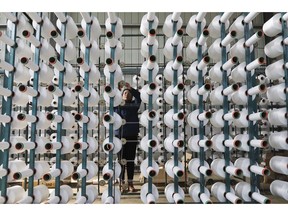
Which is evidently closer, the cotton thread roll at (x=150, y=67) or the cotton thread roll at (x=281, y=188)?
the cotton thread roll at (x=281, y=188)

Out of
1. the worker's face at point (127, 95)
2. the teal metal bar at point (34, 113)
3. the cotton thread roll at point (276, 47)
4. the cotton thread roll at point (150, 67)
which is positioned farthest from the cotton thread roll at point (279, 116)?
the teal metal bar at point (34, 113)

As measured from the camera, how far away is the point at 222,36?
1.63 m

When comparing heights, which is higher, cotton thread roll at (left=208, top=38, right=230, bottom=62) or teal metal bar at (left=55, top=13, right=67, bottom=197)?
cotton thread roll at (left=208, top=38, right=230, bottom=62)

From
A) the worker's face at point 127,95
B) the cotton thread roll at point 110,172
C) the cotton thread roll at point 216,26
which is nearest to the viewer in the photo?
the cotton thread roll at point 110,172

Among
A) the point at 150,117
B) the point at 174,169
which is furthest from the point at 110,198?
the point at 150,117

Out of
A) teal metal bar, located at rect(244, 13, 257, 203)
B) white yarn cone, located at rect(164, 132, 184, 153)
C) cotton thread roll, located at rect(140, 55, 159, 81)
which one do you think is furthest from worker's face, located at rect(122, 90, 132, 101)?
teal metal bar, located at rect(244, 13, 257, 203)

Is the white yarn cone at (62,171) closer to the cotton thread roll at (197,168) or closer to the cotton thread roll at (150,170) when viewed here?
the cotton thread roll at (150,170)

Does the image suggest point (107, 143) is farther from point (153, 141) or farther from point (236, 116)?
point (236, 116)

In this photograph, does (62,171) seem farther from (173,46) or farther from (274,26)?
(274,26)

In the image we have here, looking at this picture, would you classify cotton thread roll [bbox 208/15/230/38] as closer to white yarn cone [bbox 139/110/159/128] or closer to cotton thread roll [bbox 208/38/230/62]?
cotton thread roll [bbox 208/38/230/62]

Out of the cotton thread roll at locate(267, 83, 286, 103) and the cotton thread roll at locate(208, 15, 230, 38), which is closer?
the cotton thread roll at locate(267, 83, 286, 103)

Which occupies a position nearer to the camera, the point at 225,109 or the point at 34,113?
the point at 34,113

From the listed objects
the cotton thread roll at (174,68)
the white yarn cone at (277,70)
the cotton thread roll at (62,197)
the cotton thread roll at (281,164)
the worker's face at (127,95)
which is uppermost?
the cotton thread roll at (174,68)

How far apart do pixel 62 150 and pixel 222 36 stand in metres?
1.01
